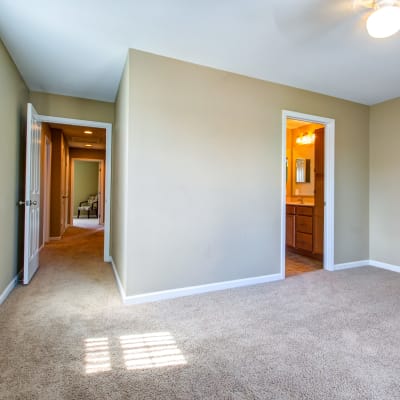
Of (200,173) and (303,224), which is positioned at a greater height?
(200,173)

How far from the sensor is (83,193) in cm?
1177

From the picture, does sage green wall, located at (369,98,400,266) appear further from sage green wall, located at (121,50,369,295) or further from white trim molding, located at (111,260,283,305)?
white trim molding, located at (111,260,283,305)

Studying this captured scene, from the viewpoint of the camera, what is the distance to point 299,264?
399 centimetres

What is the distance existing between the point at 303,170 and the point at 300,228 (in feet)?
4.54

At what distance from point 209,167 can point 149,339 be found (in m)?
1.72

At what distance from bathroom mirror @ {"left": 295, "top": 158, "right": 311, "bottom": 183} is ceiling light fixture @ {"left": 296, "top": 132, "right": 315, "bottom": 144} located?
373mm

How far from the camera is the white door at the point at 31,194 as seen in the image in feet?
9.24

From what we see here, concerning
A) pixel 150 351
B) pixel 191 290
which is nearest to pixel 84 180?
pixel 191 290

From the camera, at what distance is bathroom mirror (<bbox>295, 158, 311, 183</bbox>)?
5180mm

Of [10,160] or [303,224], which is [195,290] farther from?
[303,224]

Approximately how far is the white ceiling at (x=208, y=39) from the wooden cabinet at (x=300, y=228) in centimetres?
203

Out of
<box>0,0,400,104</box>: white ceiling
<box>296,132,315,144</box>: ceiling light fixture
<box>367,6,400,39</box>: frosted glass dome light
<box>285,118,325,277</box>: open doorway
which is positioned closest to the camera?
<box>367,6,400,39</box>: frosted glass dome light

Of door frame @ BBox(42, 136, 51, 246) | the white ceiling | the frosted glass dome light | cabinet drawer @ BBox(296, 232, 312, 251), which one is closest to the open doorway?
cabinet drawer @ BBox(296, 232, 312, 251)

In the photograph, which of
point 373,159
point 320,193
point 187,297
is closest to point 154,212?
point 187,297
